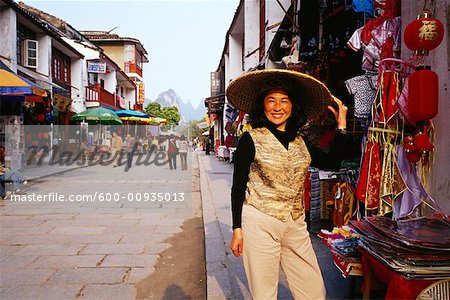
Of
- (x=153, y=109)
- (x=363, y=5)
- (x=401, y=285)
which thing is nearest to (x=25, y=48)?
(x=363, y=5)

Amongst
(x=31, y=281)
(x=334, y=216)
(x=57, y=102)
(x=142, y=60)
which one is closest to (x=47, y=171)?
(x=57, y=102)

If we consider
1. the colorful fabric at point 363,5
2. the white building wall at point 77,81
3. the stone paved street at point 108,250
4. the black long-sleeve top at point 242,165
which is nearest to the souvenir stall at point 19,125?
the stone paved street at point 108,250

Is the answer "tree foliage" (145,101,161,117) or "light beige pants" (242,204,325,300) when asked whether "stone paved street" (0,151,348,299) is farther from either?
"tree foliage" (145,101,161,117)

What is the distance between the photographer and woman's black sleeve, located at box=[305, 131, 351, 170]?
2.71m

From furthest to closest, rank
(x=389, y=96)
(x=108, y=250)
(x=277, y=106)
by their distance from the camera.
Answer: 1. (x=108, y=250)
2. (x=389, y=96)
3. (x=277, y=106)

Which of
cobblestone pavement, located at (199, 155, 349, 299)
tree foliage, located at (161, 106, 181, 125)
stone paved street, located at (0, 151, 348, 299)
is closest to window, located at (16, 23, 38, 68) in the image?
stone paved street, located at (0, 151, 348, 299)

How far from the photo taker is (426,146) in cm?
316

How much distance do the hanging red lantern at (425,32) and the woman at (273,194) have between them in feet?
3.47

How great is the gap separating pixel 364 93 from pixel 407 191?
99cm

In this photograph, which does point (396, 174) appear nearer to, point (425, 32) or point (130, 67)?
point (425, 32)

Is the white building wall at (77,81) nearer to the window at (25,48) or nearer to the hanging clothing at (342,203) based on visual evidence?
the window at (25,48)

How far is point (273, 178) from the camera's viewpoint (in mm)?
2404

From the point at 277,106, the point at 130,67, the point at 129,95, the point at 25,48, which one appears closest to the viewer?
the point at 277,106

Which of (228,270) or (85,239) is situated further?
(85,239)
